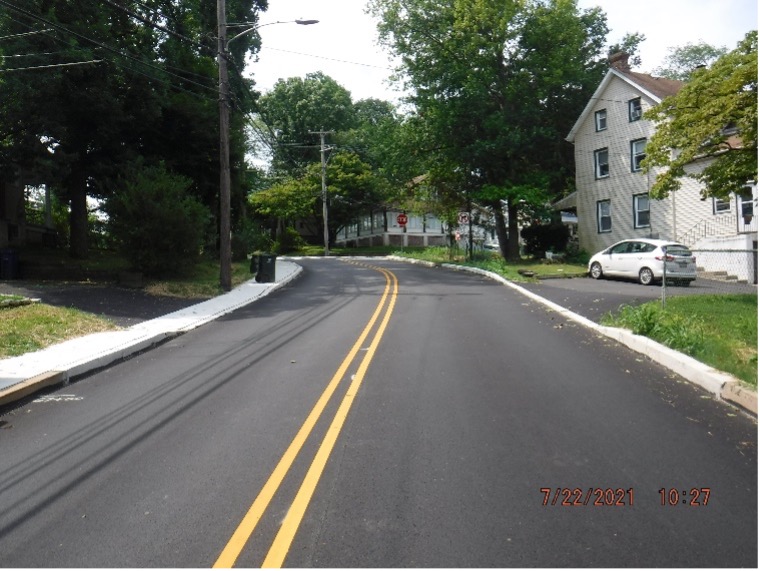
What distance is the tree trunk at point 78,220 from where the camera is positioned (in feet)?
89.4

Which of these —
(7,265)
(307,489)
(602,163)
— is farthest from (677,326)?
(602,163)

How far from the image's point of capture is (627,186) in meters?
32.5

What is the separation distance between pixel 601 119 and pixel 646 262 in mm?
15080

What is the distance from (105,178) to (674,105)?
20.2 meters

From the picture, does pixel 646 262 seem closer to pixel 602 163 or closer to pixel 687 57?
pixel 602 163

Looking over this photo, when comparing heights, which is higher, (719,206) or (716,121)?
(716,121)

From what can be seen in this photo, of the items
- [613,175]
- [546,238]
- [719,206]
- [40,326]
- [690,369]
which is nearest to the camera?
[690,369]

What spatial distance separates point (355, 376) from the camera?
28.3 feet

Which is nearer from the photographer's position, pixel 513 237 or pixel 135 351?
pixel 135 351

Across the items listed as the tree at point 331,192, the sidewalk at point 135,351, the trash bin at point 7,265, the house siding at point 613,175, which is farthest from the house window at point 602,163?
the trash bin at point 7,265

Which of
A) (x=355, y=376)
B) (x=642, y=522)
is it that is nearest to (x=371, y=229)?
(x=355, y=376)

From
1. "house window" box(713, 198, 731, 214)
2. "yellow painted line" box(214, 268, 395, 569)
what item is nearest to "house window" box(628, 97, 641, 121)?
"house window" box(713, 198, 731, 214)

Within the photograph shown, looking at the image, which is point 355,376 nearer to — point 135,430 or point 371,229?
point 135,430

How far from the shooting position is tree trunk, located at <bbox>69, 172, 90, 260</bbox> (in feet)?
89.4
